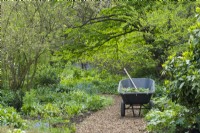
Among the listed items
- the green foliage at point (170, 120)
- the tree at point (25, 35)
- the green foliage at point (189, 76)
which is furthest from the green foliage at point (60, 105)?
the green foliage at point (189, 76)

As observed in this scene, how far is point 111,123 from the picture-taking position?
9.39 m

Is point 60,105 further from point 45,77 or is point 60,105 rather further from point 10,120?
point 45,77

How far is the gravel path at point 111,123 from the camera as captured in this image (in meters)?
8.52

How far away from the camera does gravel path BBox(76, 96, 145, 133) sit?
8.52 m

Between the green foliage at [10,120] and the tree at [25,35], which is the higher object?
the tree at [25,35]

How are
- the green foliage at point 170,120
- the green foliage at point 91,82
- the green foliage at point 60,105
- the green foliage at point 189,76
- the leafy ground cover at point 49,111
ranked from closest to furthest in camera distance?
1. the green foliage at point 189,76
2. the green foliage at point 170,120
3. the leafy ground cover at point 49,111
4. the green foliage at point 60,105
5. the green foliage at point 91,82

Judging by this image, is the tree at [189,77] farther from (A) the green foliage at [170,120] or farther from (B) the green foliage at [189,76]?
(A) the green foliage at [170,120]

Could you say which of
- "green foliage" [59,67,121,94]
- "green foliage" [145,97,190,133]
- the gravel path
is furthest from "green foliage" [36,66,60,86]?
"green foliage" [145,97,190,133]

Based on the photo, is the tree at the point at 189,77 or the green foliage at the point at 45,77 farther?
the green foliage at the point at 45,77

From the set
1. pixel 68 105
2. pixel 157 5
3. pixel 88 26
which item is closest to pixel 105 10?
pixel 88 26

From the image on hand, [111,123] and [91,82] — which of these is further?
[91,82]

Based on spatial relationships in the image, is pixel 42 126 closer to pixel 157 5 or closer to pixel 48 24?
pixel 48 24

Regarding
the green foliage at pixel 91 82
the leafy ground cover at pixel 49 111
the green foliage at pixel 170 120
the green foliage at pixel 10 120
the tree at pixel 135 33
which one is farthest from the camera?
the green foliage at pixel 91 82

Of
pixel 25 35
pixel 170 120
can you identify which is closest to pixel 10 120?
pixel 170 120
